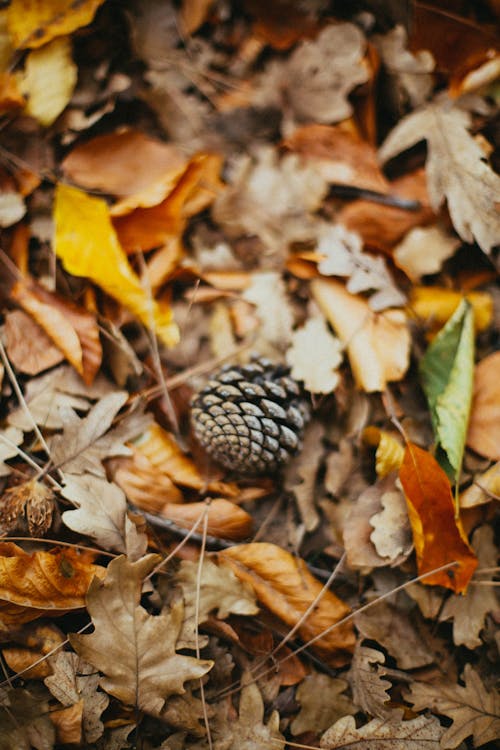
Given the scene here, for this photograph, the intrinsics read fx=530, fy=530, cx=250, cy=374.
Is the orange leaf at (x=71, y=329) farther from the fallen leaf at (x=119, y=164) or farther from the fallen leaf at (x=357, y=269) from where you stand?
the fallen leaf at (x=357, y=269)

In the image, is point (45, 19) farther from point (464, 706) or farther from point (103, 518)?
point (464, 706)

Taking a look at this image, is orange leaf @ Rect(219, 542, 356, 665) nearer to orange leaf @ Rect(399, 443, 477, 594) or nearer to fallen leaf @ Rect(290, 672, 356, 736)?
fallen leaf @ Rect(290, 672, 356, 736)

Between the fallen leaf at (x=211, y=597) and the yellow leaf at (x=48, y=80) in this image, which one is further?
the yellow leaf at (x=48, y=80)

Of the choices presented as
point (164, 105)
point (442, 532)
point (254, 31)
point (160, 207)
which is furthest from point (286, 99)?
point (442, 532)

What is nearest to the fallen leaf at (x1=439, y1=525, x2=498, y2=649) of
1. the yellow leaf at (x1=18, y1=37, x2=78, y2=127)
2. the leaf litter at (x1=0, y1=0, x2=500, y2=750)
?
the leaf litter at (x1=0, y1=0, x2=500, y2=750)

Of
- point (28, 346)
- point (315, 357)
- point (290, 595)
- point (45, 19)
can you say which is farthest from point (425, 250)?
point (45, 19)

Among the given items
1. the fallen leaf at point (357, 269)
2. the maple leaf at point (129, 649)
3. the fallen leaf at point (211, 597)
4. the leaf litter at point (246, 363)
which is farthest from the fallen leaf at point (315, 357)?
the maple leaf at point (129, 649)

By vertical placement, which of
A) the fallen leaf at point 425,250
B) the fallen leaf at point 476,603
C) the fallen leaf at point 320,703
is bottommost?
the fallen leaf at point 320,703
